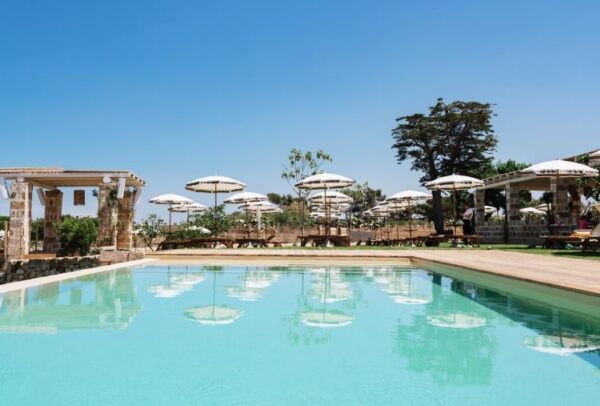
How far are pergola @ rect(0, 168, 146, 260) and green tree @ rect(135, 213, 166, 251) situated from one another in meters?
3.22

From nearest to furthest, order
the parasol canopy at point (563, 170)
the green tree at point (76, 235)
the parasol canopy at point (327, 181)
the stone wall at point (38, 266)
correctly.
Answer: the parasol canopy at point (563, 170)
the stone wall at point (38, 266)
the parasol canopy at point (327, 181)
the green tree at point (76, 235)

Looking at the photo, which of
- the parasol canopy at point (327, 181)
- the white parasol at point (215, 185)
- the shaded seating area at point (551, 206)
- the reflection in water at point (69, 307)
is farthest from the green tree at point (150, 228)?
the shaded seating area at point (551, 206)

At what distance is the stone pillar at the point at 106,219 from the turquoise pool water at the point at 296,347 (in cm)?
785

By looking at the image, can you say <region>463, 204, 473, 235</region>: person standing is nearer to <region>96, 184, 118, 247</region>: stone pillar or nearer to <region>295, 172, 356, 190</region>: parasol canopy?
<region>295, 172, 356, 190</region>: parasol canopy

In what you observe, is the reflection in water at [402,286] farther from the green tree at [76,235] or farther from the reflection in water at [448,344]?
the green tree at [76,235]

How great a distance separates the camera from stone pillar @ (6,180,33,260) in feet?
48.9

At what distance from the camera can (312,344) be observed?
12.6 ft

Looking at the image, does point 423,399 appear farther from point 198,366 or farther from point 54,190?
point 54,190

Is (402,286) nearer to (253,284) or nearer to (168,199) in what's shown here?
(253,284)

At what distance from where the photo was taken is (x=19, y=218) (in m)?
15.4

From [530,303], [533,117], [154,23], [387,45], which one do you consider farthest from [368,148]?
[530,303]

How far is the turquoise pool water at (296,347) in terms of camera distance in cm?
270

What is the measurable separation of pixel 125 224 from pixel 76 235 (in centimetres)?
158

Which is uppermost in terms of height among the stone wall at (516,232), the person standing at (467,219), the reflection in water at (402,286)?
the person standing at (467,219)
